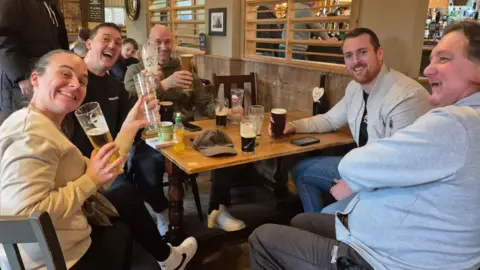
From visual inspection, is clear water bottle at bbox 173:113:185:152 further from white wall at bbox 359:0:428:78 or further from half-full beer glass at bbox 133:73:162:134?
white wall at bbox 359:0:428:78

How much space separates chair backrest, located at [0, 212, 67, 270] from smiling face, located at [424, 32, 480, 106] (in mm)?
1191

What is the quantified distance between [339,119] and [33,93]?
167 centimetres

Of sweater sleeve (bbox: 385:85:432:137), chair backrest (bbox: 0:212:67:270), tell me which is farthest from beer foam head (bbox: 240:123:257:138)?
chair backrest (bbox: 0:212:67:270)

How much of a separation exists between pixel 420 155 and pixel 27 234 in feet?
3.32

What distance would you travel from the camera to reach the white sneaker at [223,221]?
7.77 ft

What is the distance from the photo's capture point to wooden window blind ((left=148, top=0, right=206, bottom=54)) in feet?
14.3

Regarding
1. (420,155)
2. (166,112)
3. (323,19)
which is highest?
(323,19)

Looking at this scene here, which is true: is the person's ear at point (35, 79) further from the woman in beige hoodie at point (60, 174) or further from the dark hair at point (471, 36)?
the dark hair at point (471, 36)

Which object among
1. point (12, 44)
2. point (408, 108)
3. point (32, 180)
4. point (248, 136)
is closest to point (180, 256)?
point (248, 136)

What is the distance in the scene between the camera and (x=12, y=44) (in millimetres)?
2107

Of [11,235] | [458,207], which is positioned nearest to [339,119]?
[458,207]

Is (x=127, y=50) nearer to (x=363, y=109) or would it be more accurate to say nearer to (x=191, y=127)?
(x=191, y=127)

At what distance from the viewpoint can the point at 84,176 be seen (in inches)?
48.4

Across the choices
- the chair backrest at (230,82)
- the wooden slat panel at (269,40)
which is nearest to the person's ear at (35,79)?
the chair backrest at (230,82)
